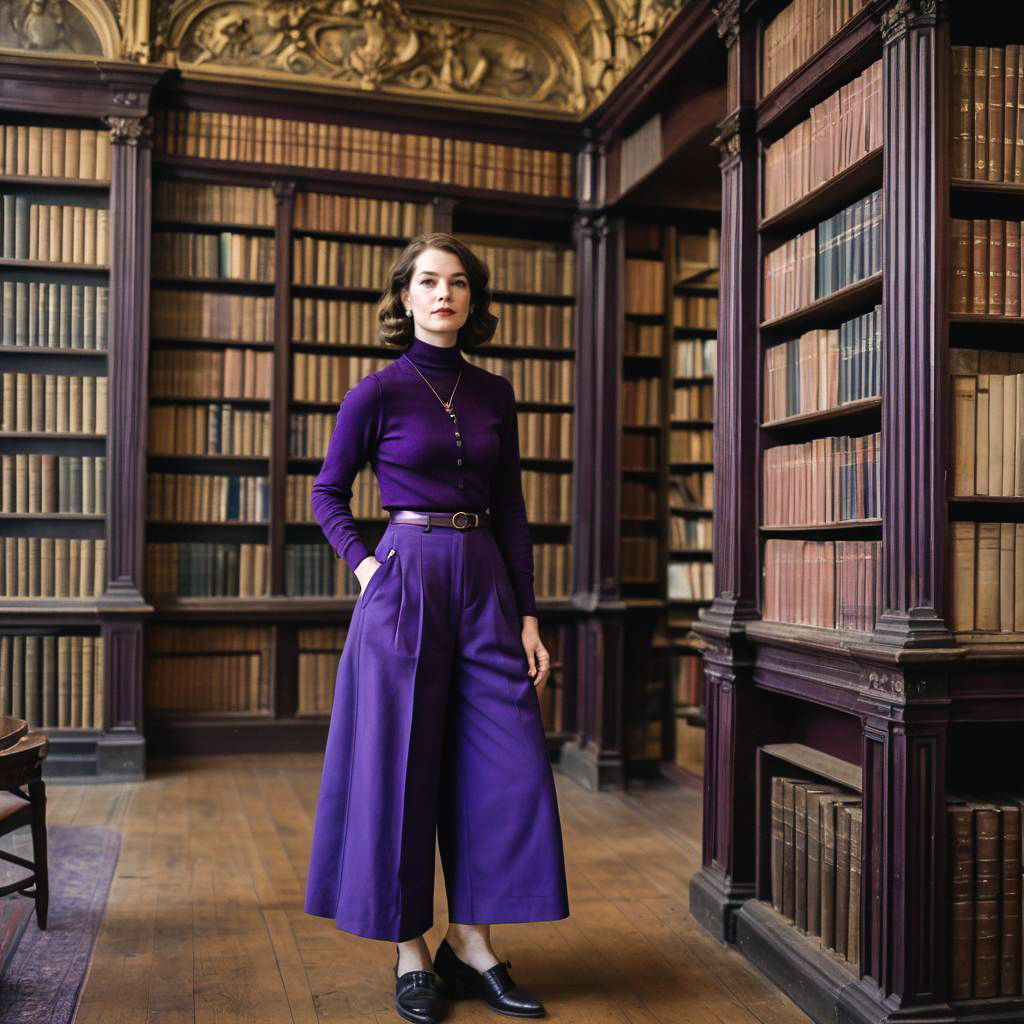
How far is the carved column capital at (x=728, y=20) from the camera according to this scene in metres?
3.24

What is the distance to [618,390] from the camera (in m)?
5.23

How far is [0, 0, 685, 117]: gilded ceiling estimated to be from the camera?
16.3 feet

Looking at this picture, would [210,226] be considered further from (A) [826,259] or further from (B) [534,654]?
(B) [534,654]

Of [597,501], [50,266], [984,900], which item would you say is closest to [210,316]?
[50,266]

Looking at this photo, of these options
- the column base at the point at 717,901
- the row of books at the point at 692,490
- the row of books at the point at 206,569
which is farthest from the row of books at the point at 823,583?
the row of books at the point at 206,569

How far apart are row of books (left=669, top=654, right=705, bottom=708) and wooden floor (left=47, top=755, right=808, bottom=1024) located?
97cm

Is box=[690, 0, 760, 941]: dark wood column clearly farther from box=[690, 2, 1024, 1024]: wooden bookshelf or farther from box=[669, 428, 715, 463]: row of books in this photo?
box=[669, 428, 715, 463]: row of books

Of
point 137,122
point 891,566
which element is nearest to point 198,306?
point 137,122

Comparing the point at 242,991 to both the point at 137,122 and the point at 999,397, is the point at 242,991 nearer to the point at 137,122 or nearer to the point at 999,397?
the point at 999,397

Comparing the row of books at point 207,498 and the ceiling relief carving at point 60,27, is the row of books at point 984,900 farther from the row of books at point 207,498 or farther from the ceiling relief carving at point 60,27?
the ceiling relief carving at point 60,27

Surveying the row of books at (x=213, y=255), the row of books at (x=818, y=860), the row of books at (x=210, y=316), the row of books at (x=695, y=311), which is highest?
the row of books at (x=213, y=255)

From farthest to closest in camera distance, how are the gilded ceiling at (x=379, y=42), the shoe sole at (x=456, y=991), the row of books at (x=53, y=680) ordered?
the gilded ceiling at (x=379, y=42) < the row of books at (x=53, y=680) < the shoe sole at (x=456, y=991)

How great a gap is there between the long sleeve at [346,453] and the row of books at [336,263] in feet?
9.72

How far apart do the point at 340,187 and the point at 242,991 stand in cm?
374
